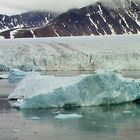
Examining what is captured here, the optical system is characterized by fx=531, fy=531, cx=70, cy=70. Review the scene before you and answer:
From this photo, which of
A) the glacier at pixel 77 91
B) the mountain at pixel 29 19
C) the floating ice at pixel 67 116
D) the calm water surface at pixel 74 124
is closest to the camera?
the calm water surface at pixel 74 124

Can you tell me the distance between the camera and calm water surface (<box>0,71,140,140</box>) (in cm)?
1030

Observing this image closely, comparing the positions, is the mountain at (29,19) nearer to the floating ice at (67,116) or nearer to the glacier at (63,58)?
the glacier at (63,58)

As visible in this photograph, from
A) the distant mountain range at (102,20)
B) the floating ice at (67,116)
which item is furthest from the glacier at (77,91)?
the distant mountain range at (102,20)

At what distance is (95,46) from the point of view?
36.2 metres

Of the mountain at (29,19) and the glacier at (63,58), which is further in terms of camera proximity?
the mountain at (29,19)

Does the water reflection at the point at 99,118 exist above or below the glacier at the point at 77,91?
below

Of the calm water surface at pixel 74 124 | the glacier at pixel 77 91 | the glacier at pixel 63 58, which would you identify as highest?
the glacier at pixel 63 58

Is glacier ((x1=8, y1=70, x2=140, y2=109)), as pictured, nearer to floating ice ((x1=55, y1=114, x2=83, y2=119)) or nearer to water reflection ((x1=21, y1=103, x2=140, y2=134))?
water reflection ((x1=21, y1=103, x2=140, y2=134))

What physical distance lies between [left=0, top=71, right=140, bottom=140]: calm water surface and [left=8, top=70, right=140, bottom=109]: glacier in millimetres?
350

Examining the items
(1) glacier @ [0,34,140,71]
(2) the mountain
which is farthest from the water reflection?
(2) the mountain

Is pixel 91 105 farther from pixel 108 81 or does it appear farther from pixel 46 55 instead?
pixel 46 55

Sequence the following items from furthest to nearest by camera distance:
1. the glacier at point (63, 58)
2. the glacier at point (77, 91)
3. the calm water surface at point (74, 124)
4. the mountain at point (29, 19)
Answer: the mountain at point (29, 19) < the glacier at point (63, 58) < the glacier at point (77, 91) < the calm water surface at point (74, 124)

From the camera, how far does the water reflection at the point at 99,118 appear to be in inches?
446

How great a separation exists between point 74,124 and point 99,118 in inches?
44.7
